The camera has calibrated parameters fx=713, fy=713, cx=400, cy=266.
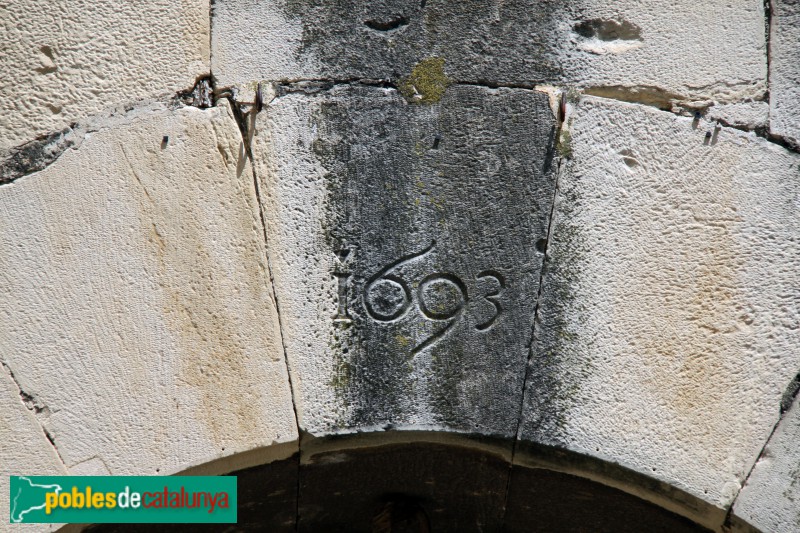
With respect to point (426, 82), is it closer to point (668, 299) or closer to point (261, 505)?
point (668, 299)

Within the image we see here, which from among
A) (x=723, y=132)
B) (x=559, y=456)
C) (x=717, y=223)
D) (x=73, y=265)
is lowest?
(x=559, y=456)

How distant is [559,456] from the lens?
51.9 inches

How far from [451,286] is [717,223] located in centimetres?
50

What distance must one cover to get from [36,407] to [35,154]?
18.3 inches

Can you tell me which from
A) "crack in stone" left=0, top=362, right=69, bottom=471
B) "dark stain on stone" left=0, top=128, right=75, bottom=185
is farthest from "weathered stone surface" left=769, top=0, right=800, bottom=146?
"crack in stone" left=0, top=362, right=69, bottom=471

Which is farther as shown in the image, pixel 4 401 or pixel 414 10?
pixel 414 10

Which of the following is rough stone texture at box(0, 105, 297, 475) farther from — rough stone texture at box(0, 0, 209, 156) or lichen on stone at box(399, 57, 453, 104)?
lichen on stone at box(399, 57, 453, 104)

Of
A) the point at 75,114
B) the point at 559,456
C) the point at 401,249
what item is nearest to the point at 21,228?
the point at 75,114

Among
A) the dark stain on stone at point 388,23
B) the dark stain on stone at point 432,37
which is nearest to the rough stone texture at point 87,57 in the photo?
the dark stain on stone at point 432,37

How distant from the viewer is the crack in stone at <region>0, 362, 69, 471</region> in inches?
50.8

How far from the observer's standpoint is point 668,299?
1.31 meters

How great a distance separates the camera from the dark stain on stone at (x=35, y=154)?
1.32 meters

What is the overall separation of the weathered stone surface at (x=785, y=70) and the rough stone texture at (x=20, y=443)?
1452 millimetres

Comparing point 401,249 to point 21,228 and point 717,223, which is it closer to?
point 717,223
